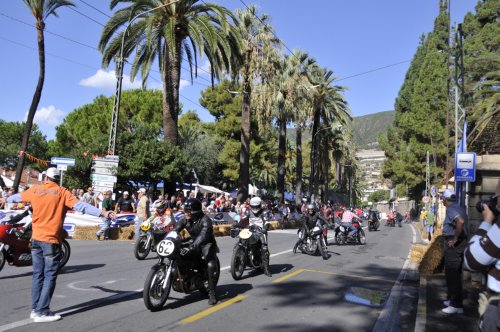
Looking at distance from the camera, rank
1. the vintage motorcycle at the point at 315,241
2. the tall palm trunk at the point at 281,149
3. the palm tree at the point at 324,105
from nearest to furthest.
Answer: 1. the vintage motorcycle at the point at 315,241
2. the tall palm trunk at the point at 281,149
3. the palm tree at the point at 324,105

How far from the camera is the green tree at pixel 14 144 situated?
54.8 m

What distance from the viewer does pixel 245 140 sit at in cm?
2655

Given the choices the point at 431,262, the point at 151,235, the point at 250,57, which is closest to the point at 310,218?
the point at 431,262

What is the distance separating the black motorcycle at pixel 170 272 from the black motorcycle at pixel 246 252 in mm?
2130

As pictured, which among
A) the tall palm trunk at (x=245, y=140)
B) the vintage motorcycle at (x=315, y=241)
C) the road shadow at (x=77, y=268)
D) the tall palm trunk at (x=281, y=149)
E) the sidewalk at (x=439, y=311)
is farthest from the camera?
the tall palm trunk at (x=281, y=149)

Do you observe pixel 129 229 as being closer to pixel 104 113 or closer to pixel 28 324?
pixel 28 324

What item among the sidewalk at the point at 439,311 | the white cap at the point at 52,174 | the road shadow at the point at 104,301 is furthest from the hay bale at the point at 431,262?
the white cap at the point at 52,174

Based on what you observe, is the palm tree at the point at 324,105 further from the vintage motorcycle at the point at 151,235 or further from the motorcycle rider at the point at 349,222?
the vintage motorcycle at the point at 151,235

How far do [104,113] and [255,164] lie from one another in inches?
701

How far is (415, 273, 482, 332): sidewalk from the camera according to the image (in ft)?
19.5

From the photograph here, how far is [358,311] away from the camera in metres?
6.81

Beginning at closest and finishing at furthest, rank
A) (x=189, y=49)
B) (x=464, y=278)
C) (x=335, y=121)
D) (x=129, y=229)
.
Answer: (x=464, y=278) < (x=129, y=229) < (x=189, y=49) < (x=335, y=121)

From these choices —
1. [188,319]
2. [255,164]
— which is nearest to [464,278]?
[188,319]

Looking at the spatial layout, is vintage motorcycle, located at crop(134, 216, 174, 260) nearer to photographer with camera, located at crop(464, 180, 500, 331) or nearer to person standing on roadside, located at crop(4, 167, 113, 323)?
person standing on roadside, located at crop(4, 167, 113, 323)
